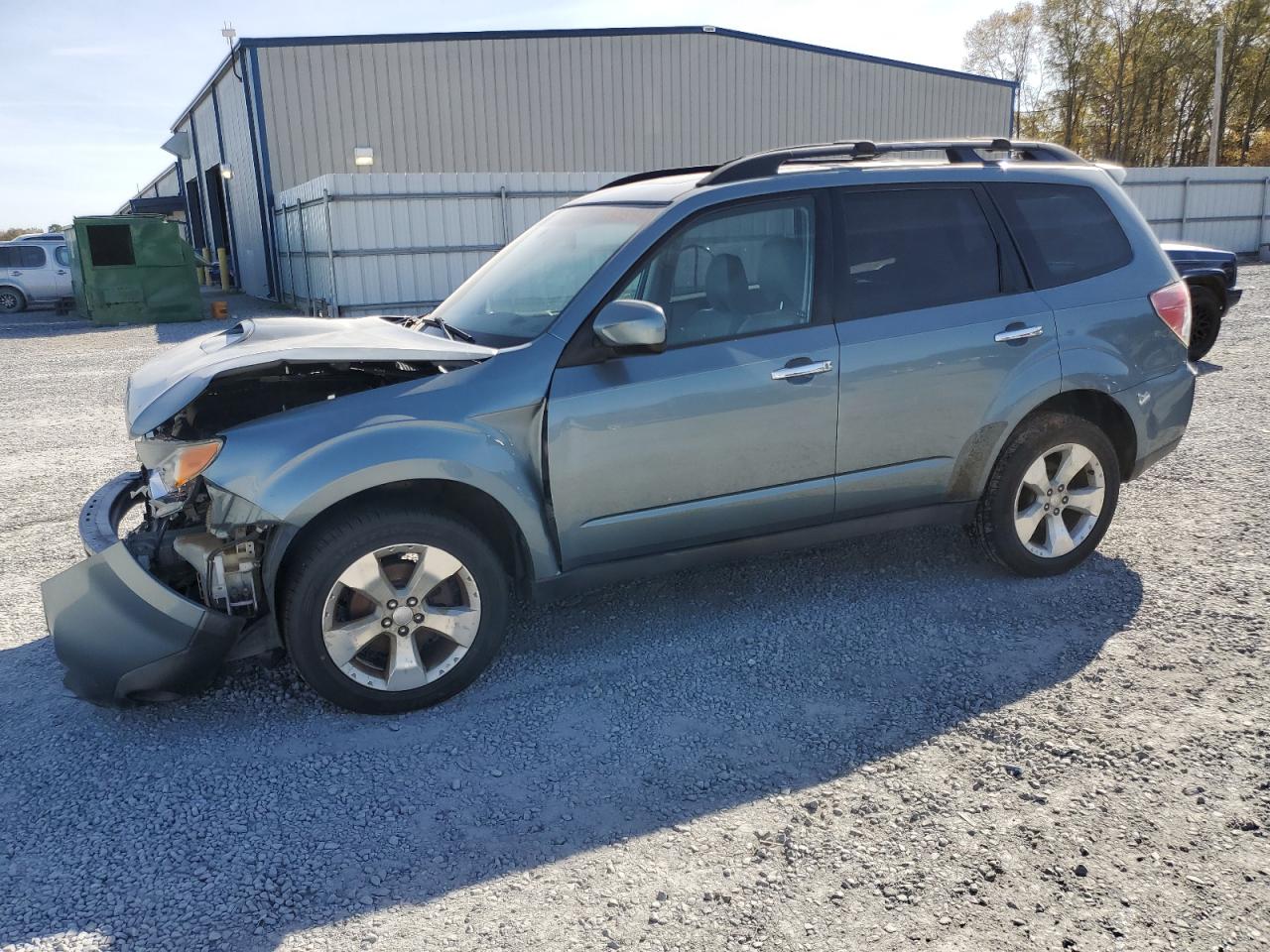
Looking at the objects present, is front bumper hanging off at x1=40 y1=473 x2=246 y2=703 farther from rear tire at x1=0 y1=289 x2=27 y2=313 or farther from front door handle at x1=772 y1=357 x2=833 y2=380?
rear tire at x1=0 y1=289 x2=27 y2=313

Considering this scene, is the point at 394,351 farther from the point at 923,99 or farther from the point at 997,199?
the point at 923,99

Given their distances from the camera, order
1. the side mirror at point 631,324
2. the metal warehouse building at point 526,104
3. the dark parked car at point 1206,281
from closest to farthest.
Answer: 1. the side mirror at point 631,324
2. the dark parked car at point 1206,281
3. the metal warehouse building at point 526,104

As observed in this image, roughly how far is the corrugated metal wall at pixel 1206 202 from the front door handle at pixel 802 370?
2209 centimetres

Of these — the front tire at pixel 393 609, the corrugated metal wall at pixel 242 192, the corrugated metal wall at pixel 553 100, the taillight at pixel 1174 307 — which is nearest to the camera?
the front tire at pixel 393 609

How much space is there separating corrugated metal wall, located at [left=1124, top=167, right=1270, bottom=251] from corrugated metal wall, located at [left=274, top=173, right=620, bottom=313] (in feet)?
45.1

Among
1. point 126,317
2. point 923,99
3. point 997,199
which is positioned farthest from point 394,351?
point 923,99

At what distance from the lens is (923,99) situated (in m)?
26.1

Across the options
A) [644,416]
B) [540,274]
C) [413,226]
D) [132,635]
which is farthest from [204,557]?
[413,226]

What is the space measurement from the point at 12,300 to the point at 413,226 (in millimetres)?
12486

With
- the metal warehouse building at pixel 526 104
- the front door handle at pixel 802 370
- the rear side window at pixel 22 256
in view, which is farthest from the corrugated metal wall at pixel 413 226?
the front door handle at pixel 802 370

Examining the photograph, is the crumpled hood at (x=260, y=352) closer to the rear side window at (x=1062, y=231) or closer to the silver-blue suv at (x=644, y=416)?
the silver-blue suv at (x=644, y=416)

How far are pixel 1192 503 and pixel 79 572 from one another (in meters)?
5.64

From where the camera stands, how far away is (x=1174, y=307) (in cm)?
458

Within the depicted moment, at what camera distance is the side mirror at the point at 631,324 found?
11.5ft
